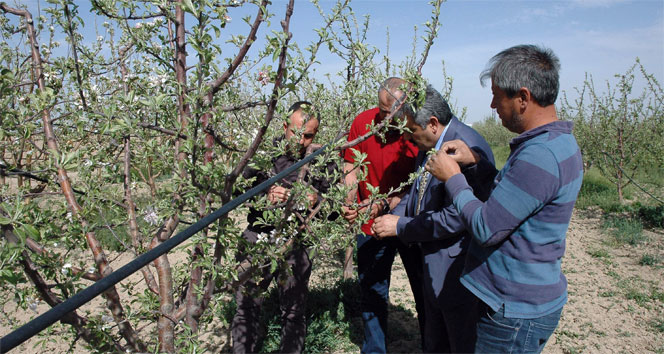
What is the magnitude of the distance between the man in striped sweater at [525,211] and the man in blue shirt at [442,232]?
0.55m

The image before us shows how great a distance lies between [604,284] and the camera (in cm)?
478

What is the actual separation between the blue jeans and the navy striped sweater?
0.03 meters

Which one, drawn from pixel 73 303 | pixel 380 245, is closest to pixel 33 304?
pixel 73 303

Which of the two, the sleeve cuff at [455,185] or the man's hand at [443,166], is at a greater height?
the man's hand at [443,166]

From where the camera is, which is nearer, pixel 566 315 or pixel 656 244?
pixel 566 315

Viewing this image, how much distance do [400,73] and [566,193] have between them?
2.52 ft

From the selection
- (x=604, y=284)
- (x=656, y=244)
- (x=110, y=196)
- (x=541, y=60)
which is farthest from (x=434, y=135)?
(x=656, y=244)

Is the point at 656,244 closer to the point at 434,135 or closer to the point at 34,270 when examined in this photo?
the point at 434,135

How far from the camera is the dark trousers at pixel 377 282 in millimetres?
3043

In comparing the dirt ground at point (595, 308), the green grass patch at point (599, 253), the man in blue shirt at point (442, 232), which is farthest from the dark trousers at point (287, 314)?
the green grass patch at point (599, 253)

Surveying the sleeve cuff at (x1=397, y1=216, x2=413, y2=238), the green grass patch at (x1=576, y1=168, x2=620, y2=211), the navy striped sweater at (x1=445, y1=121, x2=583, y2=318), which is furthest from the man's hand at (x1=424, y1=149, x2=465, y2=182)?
the green grass patch at (x1=576, y1=168, x2=620, y2=211)

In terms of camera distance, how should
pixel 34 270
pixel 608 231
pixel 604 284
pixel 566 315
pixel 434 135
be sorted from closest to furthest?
pixel 34 270 < pixel 434 135 < pixel 566 315 < pixel 604 284 < pixel 608 231

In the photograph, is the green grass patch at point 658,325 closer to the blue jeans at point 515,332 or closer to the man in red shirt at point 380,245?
the man in red shirt at point 380,245

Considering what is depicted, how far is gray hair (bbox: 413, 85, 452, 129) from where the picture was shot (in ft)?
7.55
